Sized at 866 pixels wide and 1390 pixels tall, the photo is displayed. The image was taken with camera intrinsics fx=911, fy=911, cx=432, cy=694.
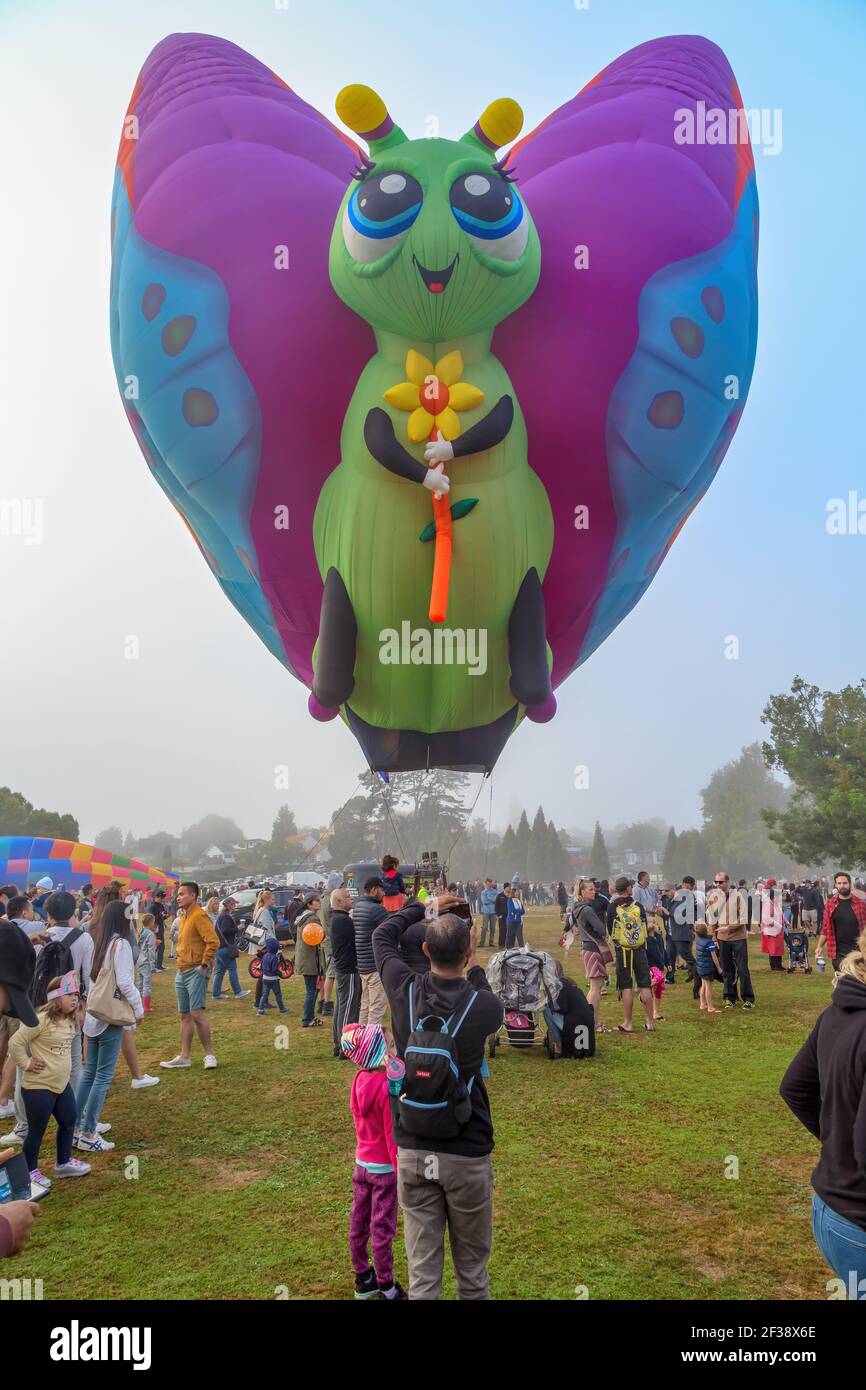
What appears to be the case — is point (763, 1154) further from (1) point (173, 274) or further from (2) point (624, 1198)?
(1) point (173, 274)

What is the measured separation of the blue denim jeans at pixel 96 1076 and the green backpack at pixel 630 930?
14.0 ft

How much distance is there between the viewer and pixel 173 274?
5230 millimetres

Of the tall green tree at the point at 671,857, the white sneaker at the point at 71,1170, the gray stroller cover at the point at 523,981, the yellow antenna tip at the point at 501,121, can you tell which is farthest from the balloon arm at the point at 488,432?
the tall green tree at the point at 671,857

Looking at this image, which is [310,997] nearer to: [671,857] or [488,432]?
[488,432]

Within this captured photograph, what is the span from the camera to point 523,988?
23.6 feet

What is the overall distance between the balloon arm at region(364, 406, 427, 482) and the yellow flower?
92 mm

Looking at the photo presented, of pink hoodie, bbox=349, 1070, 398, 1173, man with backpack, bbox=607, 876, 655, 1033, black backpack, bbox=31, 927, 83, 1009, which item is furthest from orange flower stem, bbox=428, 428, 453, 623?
man with backpack, bbox=607, 876, 655, 1033

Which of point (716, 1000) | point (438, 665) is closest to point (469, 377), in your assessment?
point (438, 665)

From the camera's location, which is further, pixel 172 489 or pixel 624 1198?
pixel 172 489

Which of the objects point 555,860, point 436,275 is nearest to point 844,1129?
point 436,275

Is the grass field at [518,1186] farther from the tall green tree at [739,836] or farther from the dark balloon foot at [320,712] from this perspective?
the tall green tree at [739,836]

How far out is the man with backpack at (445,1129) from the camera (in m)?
2.68

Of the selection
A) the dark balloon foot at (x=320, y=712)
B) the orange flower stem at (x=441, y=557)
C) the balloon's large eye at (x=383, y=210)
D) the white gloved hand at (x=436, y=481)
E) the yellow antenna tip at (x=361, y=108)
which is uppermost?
the yellow antenna tip at (x=361, y=108)
